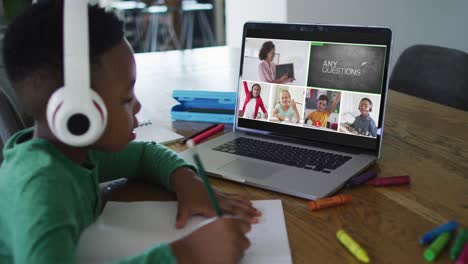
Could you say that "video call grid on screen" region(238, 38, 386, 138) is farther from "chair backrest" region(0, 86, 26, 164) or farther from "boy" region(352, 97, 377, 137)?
"chair backrest" region(0, 86, 26, 164)

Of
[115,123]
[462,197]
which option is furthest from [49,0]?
[462,197]

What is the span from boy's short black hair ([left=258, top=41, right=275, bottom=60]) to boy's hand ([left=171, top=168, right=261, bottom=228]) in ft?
1.24

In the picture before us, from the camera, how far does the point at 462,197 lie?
2.60 feet

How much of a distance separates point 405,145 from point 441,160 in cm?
10

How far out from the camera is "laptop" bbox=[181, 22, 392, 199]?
0.92 meters

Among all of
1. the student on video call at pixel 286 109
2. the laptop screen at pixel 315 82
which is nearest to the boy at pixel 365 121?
the laptop screen at pixel 315 82

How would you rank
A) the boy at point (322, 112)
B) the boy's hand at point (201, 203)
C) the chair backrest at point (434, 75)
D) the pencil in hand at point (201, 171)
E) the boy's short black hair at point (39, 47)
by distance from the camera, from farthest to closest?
1. the chair backrest at point (434, 75)
2. the boy at point (322, 112)
3. the boy's hand at point (201, 203)
4. the boy's short black hair at point (39, 47)
5. the pencil in hand at point (201, 171)

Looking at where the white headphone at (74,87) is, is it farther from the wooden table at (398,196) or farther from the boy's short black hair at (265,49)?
the boy's short black hair at (265,49)

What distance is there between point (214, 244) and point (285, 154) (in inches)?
16.0

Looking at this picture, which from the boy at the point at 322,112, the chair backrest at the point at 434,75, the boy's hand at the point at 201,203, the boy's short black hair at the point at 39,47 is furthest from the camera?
the chair backrest at the point at 434,75

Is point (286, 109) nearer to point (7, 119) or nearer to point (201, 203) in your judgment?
point (201, 203)

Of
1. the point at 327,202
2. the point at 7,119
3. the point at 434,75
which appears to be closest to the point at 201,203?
the point at 327,202

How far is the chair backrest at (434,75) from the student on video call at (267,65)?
2.39 ft

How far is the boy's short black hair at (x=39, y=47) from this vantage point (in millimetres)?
654
